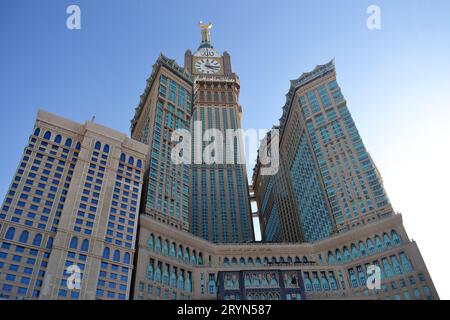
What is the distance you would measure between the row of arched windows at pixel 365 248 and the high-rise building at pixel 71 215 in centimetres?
5503

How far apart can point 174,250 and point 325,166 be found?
55.5 m

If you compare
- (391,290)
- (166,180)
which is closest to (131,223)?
(166,180)

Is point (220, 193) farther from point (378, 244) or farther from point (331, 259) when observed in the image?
point (378, 244)

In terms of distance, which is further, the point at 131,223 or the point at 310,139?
the point at 310,139

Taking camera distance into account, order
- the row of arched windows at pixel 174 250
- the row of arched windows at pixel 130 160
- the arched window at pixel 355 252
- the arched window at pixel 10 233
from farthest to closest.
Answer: the arched window at pixel 355 252 < the row of arched windows at pixel 130 160 < the row of arched windows at pixel 174 250 < the arched window at pixel 10 233

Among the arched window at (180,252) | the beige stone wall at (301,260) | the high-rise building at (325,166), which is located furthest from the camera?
the high-rise building at (325,166)

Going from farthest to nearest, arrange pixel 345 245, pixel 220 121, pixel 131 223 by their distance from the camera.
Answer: pixel 220 121
pixel 345 245
pixel 131 223

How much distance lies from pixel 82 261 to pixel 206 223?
75.2 m

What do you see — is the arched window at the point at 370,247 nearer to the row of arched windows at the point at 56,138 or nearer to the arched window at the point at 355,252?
the arched window at the point at 355,252

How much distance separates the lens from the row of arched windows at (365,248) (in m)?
98.9

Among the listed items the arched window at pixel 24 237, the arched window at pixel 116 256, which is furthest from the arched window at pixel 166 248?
the arched window at pixel 24 237

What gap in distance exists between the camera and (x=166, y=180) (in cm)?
11594

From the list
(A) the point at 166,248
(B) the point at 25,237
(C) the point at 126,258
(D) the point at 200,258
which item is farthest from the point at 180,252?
(B) the point at 25,237
